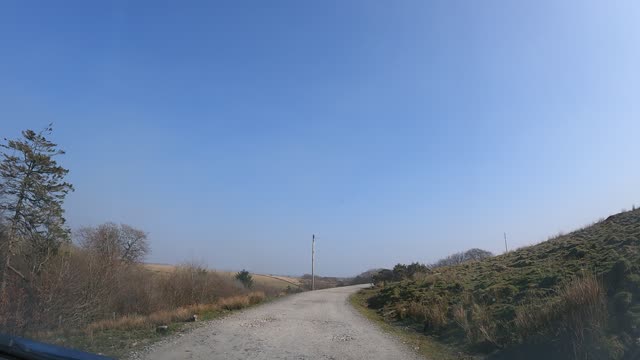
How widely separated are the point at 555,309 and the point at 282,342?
6.99 meters

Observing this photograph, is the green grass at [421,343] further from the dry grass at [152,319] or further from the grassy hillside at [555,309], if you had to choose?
the dry grass at [152,319]

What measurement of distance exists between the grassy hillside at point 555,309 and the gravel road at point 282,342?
2.07 metres

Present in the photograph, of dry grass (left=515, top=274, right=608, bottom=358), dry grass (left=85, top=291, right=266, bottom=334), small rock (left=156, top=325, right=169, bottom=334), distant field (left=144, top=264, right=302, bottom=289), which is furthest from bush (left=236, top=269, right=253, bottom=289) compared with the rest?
dry grass (left=515, top=274, right=608, bottom=358)

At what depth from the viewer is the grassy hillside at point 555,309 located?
9648 mm

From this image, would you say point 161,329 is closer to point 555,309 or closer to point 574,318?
point 555,309

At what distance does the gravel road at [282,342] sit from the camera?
1156 centimetres

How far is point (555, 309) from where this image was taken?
11.2 meters

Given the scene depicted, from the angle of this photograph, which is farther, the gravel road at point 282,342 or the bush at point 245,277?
the bush at point 245,277

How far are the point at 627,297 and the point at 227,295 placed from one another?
1053 inches

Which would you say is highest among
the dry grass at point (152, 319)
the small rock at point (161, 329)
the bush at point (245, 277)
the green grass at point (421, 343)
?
the bush at point (245, 277)

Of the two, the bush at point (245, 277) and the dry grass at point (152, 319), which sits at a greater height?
the bush at point (245, 277)

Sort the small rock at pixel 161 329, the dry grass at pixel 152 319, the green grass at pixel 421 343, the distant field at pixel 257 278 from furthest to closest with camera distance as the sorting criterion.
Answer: the distant field at pixel 257 278 < the dry grass at pixel 152 319 < the small rock at pixel 161 329 < the green grass at pixel 421 343

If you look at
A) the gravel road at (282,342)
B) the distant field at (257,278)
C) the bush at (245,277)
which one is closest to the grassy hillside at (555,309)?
the gravel road at (282,342)

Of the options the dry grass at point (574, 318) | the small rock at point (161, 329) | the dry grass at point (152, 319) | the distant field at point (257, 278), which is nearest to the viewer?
the dry grass at point (574, 318)
